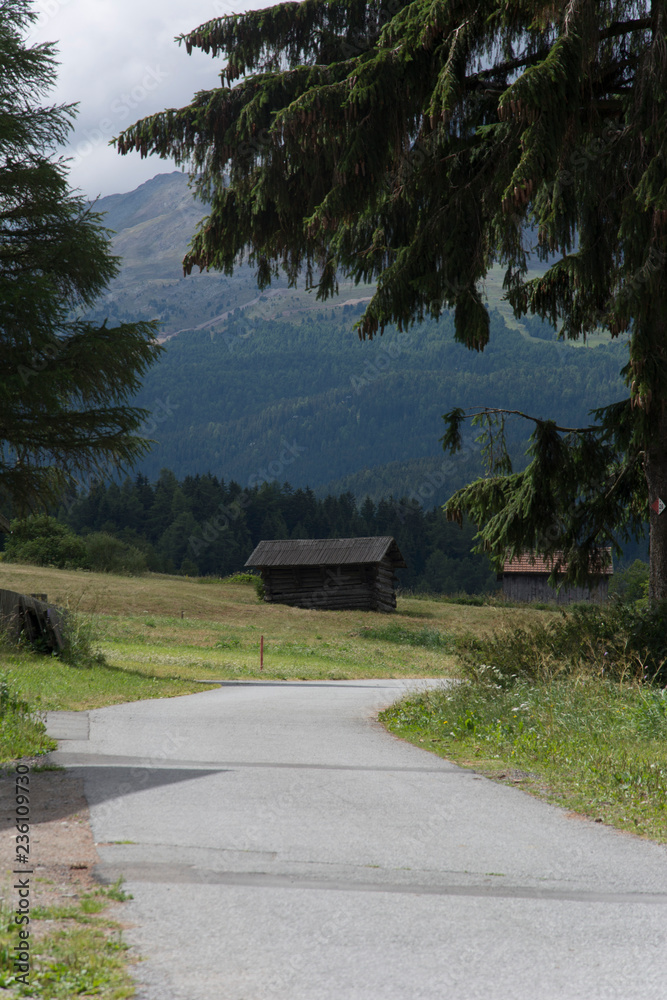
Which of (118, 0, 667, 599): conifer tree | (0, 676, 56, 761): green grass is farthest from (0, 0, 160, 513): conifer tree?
(0, 676, 56, 761): green grass

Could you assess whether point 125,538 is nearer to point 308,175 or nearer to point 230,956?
point 308,175

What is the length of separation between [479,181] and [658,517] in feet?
19.2

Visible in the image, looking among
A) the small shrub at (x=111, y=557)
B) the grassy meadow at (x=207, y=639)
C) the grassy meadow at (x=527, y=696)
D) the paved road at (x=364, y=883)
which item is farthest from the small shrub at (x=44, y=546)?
the paved road at (x=364, y=883)

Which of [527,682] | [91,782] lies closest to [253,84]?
[527,682]

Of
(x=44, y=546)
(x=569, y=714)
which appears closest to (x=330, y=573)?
(x=44, y=546)

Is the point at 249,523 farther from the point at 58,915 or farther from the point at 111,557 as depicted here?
the point at 58,915

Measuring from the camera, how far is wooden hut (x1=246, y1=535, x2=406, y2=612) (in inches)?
2170

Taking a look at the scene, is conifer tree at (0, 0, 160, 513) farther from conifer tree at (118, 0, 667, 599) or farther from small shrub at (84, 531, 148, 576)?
small shrub at (84, 531, 148, 576)

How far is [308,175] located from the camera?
12.0 m

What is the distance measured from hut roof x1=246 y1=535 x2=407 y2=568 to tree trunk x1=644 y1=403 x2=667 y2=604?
137 ft

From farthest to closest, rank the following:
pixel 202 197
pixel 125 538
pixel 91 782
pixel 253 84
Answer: pixel 125 538
pixel 202 197
pixel 253 84
pixel 91 782

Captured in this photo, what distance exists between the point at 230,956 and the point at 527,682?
8.71 metres

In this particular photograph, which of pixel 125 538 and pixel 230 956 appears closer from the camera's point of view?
pixel 230 956

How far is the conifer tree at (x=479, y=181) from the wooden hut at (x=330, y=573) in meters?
40.7
